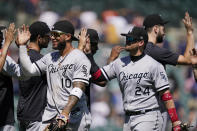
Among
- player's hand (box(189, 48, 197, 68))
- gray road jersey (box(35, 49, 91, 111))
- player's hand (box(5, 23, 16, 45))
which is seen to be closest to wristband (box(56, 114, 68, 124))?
gray road jersey (box(35, 49, 91, 111))

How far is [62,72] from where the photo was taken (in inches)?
246

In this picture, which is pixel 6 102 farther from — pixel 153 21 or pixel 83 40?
pixel 153 21

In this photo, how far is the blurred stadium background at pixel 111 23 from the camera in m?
12.5

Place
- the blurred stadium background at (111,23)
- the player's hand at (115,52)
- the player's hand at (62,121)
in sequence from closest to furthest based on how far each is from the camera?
the player's hand at (62,121)
the player's hand at (115,52)
the blurred stadium background at (111,23)

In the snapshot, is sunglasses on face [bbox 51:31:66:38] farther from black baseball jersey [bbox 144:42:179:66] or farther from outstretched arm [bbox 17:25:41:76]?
black baseball jersey [bbox 144:42:179:66]

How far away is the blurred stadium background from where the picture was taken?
1255cm

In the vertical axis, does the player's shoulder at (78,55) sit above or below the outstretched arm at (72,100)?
above

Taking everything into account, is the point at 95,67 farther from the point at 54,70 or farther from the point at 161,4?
the point at 161,4

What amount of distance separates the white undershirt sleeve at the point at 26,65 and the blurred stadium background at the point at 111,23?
4.78m

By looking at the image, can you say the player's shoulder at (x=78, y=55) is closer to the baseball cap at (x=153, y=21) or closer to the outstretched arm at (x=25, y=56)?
the outstretched arm at (x=25, y=56)

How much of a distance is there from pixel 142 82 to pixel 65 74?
945 millimetres

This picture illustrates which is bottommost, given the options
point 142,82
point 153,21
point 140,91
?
point 140,91

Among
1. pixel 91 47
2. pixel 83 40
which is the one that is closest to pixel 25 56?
pixel 83 40

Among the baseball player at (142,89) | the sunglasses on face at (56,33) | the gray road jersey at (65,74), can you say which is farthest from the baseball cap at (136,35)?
the sunglasses on face at (56,33)
